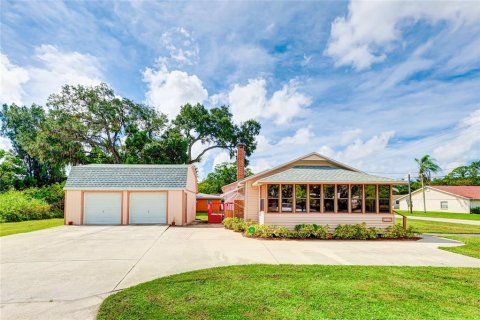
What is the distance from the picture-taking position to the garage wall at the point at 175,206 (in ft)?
62.4

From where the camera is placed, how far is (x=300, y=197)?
14.5m

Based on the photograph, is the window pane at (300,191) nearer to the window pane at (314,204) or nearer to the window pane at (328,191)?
the window pane at (314,204)

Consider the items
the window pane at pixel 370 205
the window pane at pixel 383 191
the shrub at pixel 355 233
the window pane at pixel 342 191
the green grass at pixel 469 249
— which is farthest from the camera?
the window pane at pixel 342 191

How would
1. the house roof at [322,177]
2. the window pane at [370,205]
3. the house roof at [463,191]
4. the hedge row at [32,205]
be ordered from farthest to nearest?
the house roof at [463,191] < the hedge row at [32,205] < the window pane at [370,205] < the house roof at [322,177]

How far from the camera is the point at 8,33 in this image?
33.0ft

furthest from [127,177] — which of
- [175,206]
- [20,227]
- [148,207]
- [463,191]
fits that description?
[463,191]

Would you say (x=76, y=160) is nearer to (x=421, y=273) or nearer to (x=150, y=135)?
(x=150, y=135)

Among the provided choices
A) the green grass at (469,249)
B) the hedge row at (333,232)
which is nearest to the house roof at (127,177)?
the hedge row at (333,232)

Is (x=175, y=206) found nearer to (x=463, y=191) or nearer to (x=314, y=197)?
(x=314, y=197)

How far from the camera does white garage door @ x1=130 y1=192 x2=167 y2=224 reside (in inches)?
750

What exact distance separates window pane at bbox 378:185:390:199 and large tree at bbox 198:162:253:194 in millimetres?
32928

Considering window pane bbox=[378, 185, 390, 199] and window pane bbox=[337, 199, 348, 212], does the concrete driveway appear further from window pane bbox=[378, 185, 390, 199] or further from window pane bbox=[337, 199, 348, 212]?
window pane bbox=[378, 185, 390, 199]

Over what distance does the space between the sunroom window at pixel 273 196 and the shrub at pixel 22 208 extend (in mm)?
19888

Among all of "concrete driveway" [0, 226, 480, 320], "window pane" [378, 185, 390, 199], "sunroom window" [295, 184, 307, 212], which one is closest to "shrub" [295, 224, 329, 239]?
"concrete driveway" [0, 226, 480, 320]
